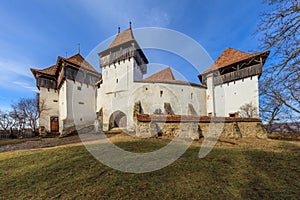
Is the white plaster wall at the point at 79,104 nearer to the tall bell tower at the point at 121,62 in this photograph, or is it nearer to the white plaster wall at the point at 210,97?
the tall bell tower at the point at 121,62

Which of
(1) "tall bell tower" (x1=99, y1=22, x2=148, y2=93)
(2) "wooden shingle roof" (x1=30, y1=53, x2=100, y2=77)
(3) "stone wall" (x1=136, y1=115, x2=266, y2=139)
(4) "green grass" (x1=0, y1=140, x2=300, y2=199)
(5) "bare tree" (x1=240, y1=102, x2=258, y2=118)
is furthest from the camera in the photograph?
(2) "wooden shingle roof" (x1=30, y1=53, x2=100, y2=77)

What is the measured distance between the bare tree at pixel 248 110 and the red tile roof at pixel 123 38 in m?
13.4

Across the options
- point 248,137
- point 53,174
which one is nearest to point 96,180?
point 53,174

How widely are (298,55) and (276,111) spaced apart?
37.9 ft

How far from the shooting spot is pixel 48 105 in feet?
49.5

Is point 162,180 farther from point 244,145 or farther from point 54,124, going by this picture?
point 54,124

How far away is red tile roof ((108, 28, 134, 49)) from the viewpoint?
14.0 metres

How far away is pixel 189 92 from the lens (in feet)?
45.6

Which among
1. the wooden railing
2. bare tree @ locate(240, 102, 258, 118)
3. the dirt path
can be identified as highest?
the wooden railing

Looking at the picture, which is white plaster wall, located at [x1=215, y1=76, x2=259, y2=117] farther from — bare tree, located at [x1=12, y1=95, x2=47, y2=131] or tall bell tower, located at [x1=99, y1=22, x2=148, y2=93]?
bare tree, located at [x1=12, y1=95, x2=47, y2=131]

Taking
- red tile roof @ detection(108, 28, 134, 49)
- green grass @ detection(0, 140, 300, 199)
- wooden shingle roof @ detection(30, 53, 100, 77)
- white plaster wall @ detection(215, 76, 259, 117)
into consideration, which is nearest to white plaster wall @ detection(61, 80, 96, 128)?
wooden shingle roof @ detection(30, 53, 100, 77)

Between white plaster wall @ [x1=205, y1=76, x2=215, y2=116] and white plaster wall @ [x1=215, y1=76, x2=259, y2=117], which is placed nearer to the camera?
white plaster wall @ [x1=215, y1=76, x2=259, y2=117]

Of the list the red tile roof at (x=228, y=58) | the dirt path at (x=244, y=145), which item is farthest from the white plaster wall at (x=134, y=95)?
the dirt path at (x=244, y=145)

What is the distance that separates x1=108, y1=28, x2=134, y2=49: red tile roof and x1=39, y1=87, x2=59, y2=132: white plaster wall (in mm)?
8974
